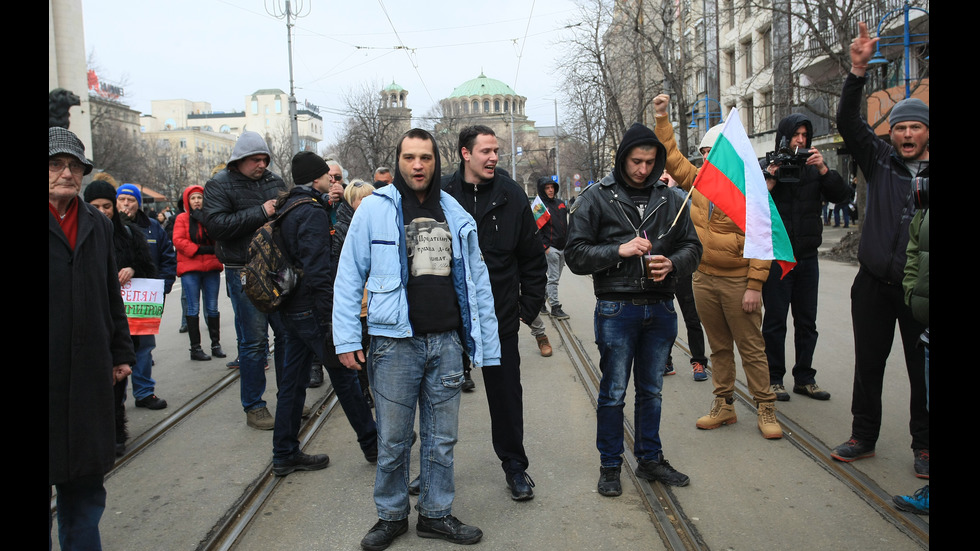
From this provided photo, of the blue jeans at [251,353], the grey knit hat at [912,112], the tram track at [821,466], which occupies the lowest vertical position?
the tram track at [821,466]

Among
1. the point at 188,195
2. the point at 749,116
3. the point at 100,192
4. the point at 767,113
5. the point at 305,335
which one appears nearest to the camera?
the point at 305,335

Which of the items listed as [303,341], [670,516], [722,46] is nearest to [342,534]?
[303,341]

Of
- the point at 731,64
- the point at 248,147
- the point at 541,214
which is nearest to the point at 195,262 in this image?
the point at 248,147

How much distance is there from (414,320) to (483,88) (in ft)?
397

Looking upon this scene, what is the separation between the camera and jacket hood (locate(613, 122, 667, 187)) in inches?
171

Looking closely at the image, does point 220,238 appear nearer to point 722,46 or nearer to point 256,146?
point 256,146

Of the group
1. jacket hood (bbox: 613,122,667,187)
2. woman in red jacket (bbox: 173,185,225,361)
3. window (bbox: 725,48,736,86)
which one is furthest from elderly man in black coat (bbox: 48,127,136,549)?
window (bbox: 725,48,736,86)

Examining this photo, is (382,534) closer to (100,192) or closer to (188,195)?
(100,192)

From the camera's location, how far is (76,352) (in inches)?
121

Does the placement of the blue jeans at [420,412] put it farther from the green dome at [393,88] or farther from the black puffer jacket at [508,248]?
the green dome at [393,88]

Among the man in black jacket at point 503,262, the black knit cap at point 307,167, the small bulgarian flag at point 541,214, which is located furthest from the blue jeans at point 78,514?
the small bulgarian flag at point 541,214

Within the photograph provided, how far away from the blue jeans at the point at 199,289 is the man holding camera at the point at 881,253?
7.13 metres

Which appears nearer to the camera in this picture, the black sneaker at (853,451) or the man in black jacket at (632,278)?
the man in black jacket at (632,278)

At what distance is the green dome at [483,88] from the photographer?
12019 cm
